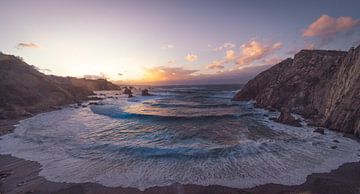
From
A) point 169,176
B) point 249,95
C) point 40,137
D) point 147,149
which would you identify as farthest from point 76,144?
point 249,95

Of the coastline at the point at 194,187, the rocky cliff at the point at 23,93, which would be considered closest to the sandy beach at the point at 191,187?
the coastline at the point at 194,187

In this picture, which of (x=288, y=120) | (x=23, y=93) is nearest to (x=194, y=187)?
(x=288, y=120)

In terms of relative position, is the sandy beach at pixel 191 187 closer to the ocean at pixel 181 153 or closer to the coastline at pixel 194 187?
the coastline at pixel 194 187

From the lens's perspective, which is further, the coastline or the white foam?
the white foam

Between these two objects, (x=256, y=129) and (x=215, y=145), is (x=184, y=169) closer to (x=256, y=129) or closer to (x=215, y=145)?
(x=215, y=145)

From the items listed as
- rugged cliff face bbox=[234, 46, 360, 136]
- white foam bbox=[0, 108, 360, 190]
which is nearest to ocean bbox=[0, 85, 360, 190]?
white foam bbox=[0, 108, 360, 190]

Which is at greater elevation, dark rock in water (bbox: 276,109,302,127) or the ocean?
dark rock in water (bbox: 276,109,302,127)

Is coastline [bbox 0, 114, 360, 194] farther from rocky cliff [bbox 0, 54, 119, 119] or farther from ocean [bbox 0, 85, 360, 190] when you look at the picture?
rocky cliff [bbox 0, 54, 119, 119]

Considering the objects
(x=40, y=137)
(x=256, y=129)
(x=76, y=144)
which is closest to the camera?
(x=76, y=144)
